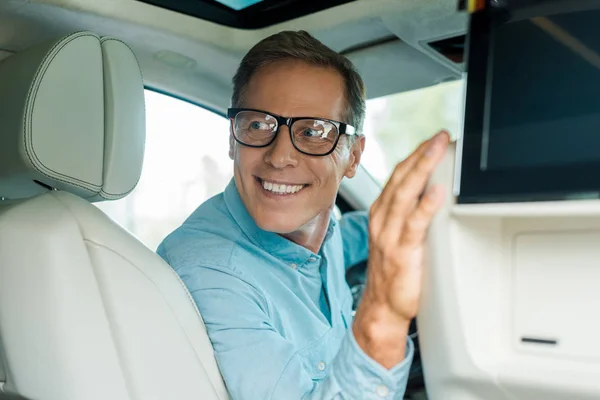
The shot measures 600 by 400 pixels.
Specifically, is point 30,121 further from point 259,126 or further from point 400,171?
point 400,171

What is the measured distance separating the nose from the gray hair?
0.21 metres

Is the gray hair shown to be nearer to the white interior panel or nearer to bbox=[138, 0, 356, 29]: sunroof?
bbox=[138, 0, 356, 29]: sunroof

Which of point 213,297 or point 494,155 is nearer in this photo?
point 494,155

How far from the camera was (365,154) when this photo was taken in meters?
2.13

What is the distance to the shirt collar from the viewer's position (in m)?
1.64

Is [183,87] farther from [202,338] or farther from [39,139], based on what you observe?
[202,338]

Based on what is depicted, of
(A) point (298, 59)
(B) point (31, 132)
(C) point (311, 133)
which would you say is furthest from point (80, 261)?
(A) point (298, 59)

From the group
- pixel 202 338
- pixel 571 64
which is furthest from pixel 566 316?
pixel 202 338

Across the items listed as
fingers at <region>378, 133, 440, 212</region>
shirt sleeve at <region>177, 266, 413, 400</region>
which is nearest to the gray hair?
shirt sleeve at <region>177, 266, 413, 400</region>

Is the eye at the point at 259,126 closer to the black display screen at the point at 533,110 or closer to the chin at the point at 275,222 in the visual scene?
the chin at the point at 275,222

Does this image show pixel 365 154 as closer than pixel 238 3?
No

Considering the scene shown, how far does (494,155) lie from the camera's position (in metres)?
0.84

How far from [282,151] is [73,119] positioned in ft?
1.57

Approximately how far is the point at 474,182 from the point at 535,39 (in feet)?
0.61
